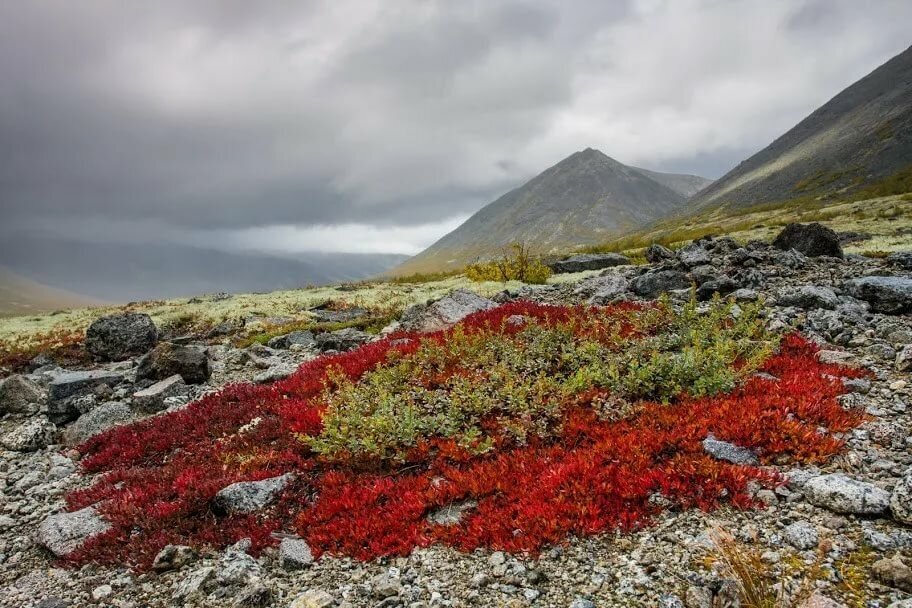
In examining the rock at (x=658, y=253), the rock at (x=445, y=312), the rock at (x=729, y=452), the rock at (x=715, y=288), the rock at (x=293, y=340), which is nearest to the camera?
the rock at (x=729, y=452)

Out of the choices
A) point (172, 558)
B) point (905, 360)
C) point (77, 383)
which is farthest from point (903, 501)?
point (77, 383)

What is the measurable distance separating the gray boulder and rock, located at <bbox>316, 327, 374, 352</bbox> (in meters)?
7.04

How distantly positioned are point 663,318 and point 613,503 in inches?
310

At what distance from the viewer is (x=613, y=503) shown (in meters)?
6.05

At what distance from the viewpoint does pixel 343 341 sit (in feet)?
61.0

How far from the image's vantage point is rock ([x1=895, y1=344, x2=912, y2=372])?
865cm

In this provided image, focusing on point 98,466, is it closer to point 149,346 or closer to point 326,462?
point 326,462

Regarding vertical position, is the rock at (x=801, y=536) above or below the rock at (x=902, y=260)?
below

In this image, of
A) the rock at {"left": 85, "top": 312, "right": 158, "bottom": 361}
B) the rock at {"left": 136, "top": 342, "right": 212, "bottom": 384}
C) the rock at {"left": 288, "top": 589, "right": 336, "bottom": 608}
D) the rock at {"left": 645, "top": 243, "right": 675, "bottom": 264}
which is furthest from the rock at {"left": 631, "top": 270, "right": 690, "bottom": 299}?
the rock at {"left": 85, "top": 312, "right": 158, "bottom": 361}

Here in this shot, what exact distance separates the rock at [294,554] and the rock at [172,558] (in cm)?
114

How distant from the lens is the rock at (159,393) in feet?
42.3

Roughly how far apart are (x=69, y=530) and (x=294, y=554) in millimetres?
3578

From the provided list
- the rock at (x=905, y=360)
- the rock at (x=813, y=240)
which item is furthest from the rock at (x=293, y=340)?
the rock at (x=813, y=240)

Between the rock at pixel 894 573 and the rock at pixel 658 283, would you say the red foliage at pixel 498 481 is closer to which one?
the rock at pixel 894 573
